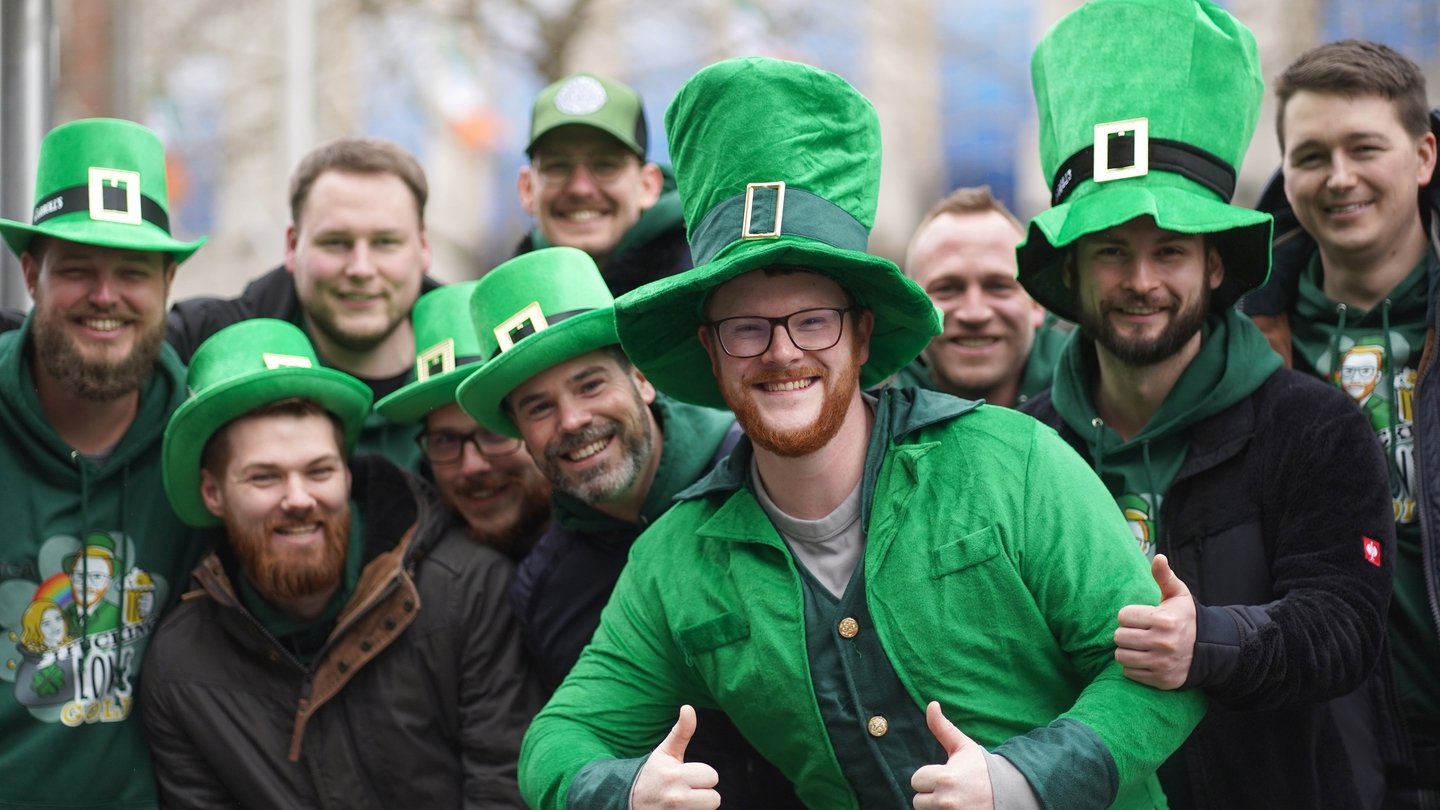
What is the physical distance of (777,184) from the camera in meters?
3.35

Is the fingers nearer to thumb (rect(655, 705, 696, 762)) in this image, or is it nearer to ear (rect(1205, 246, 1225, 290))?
thumb (rect(655, 705, 696, 762))

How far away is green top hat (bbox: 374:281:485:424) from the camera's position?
493cm

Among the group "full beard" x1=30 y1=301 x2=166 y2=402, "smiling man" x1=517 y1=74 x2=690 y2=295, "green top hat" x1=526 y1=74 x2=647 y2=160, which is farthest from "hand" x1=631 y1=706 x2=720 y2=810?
"green top hat" x1=526 y1=74 x2=647 y2=160

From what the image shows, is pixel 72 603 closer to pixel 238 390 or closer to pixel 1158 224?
pixel 238 390

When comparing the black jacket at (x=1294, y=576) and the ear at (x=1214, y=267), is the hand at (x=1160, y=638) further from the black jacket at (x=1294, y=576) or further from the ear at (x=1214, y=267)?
the ear at (x=1214, y=267)

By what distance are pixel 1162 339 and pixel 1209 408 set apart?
0.71ft

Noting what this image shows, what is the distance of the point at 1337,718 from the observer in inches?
149

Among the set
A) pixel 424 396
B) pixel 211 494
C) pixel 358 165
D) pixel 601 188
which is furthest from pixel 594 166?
pixel 211 494

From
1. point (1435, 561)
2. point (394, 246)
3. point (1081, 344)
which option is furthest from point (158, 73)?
point (1435, 561)

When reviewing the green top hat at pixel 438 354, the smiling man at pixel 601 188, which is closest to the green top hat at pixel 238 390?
the green top hat at pixel 438 354

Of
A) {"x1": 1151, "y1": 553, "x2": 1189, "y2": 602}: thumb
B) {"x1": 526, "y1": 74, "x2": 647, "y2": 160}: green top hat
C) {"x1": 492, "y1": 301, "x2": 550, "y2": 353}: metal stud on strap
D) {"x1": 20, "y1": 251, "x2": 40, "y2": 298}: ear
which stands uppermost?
{"x1": 526, "y1": 74, "x2": 647, "y2": 160}: green top hat

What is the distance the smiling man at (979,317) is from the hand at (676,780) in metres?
2.30

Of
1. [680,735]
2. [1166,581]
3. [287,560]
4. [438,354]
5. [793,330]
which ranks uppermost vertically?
[438,354]

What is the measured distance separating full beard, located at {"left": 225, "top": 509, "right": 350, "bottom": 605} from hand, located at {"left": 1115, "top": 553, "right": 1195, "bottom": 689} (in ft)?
8.14
